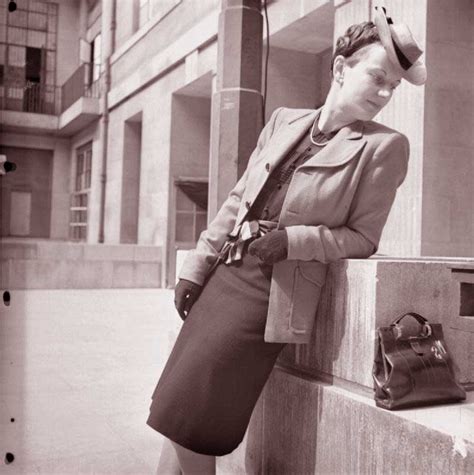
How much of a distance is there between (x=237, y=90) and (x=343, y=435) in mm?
1875

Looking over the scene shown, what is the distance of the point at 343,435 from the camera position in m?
2.54

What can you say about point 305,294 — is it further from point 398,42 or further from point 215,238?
point 398,42

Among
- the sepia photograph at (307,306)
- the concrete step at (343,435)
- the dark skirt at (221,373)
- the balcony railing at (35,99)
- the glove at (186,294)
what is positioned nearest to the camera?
the concrete step at (343,435)

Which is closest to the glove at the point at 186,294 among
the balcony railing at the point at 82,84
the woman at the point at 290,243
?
the woman at the point at 290,243

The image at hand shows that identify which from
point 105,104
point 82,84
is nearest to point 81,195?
point 82,84

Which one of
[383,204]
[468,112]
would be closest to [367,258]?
[383,204]

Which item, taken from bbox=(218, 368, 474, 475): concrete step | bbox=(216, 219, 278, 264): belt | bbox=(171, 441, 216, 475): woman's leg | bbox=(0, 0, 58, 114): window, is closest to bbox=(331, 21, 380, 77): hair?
bbox=(216, 219, 278, 264): belt

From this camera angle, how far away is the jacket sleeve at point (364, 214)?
2480mm

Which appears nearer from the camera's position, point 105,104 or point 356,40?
point 356,40

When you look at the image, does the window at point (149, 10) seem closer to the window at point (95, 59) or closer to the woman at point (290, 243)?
A: the window at point (95, 59)

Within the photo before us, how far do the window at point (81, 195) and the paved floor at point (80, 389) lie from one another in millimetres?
11647

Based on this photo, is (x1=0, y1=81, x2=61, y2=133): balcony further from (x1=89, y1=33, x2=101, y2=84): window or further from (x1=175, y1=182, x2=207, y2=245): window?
(x1=175, y1=182, x2=207, y2=245): window

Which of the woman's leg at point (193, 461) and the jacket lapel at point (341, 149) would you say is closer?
the jacket lapel at point (341, 149)

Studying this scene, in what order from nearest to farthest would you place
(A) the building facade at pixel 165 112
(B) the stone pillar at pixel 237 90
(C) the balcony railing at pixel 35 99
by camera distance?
(B) the stone pillar at pixel 237 90, (A) the building facade at pixel 165 112, (C) the balcony railing at pixel 35 99
